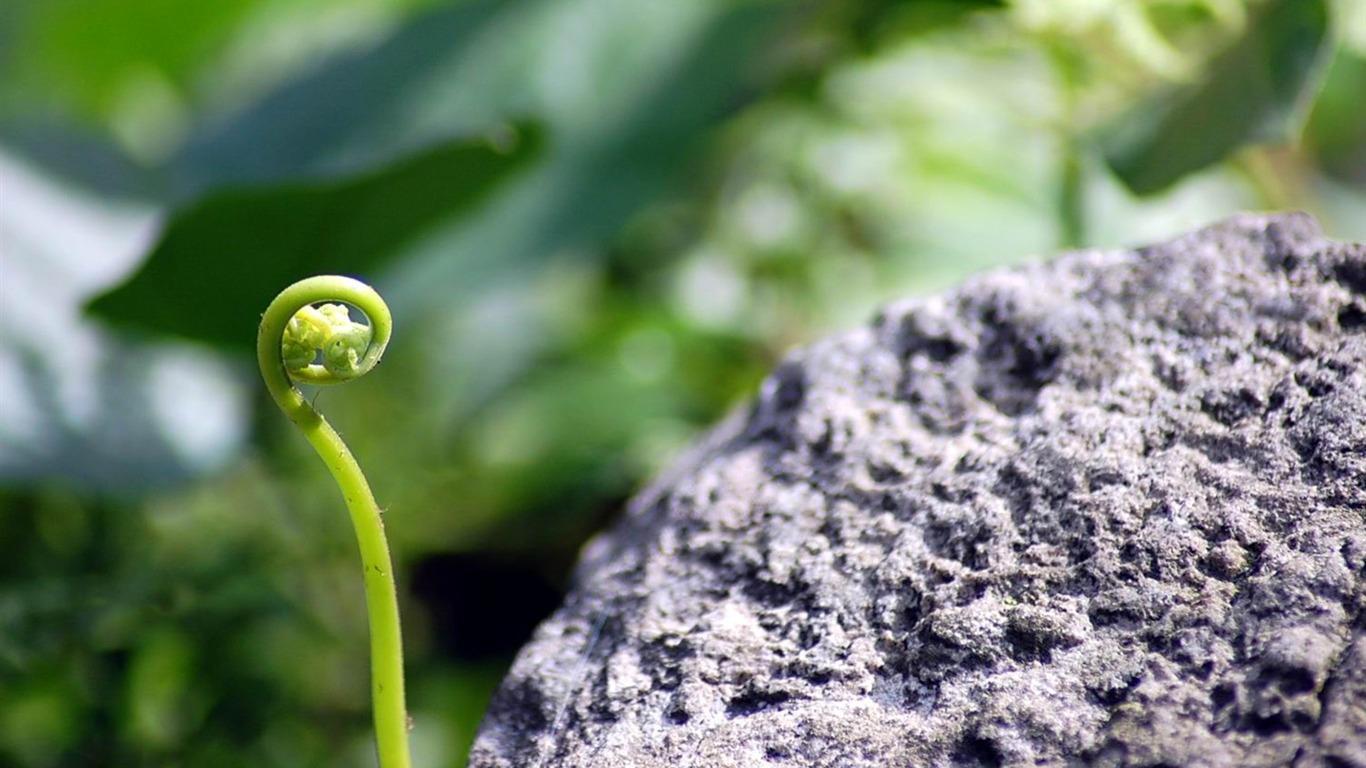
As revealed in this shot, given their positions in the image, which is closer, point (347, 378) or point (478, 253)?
point (347, 378)

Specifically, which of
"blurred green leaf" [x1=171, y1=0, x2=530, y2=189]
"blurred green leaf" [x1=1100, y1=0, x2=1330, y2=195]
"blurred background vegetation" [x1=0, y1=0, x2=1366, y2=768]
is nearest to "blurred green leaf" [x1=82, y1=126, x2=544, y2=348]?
"blurred background vegetation" [x1=0, y1=0, x2=1366, y2=768]

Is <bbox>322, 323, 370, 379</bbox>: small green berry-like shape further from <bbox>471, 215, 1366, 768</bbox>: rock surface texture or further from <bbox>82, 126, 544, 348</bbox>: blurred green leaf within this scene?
<bbox>82, 126, 544, 348</bbox>: blurred green leaf

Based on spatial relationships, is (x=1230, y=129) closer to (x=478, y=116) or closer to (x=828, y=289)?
(x=828, y=289)

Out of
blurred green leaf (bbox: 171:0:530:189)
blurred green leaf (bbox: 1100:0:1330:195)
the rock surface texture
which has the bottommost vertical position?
the rock surface texture

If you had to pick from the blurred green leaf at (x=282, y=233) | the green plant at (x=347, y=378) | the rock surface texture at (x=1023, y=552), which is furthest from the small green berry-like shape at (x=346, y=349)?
the blurred green leaf at (x=282, y=233)

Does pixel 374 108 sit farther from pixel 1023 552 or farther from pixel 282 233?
pixel 1023 552

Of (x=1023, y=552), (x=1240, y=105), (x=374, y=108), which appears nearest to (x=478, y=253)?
(x=374, y=108)

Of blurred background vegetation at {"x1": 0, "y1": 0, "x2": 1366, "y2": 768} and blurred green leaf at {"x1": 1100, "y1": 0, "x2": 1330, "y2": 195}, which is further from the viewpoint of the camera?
blurred background vegetation at {"x1": 0, "y1": 0, "x2": 1366, "y2": 768}
